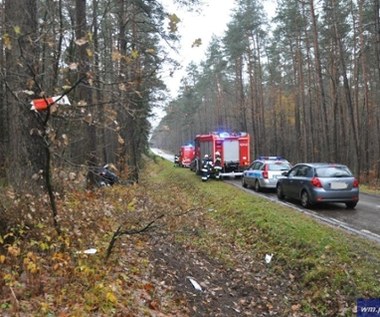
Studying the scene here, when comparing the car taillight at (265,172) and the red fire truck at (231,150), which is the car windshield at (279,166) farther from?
the red fire truck at (231,150)

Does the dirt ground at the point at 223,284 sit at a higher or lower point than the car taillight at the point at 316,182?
lower

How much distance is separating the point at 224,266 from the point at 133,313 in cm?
405

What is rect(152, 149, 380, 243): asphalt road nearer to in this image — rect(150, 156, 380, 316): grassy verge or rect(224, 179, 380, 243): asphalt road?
rect(224, 179, 380, 243): asphalt road

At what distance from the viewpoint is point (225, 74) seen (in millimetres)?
60125

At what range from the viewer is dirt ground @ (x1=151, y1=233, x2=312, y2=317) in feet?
22.2

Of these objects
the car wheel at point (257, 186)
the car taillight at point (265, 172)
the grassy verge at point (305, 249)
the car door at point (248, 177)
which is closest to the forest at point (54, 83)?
the grassy verge at point (305, 249)

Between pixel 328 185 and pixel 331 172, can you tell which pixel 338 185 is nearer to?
pixel 328 185

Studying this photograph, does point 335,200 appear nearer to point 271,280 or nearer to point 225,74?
point 271,280

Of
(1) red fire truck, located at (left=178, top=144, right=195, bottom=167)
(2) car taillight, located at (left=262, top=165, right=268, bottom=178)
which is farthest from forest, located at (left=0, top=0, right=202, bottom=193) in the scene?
(1) red fire truck, located at (left=178, top=144, right=195, bottom=167)

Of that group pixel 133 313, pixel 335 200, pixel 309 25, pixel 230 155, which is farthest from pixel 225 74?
pixel 133 313
